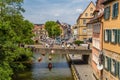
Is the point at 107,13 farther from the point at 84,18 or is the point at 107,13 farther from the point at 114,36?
the point at 84,18

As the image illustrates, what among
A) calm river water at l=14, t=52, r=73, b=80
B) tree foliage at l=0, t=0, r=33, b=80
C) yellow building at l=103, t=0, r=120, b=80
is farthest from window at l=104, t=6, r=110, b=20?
calm river water at l=14, t=52, r=73, b=80

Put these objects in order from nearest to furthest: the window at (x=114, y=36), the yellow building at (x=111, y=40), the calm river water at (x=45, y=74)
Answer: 1. the yellow building at (x=111, y=40)
2. the window at (x=114, y=36)
3. the calm river water at (x=45, y=74)

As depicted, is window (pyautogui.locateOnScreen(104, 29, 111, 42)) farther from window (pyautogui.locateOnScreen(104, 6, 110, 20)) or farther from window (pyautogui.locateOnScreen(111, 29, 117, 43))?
window (pyautogui.locateOnScreen(111, 29, 117, 43))

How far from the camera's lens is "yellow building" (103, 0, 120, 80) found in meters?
34.0

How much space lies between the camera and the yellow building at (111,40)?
112 ft

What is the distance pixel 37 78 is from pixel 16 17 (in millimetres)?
11376

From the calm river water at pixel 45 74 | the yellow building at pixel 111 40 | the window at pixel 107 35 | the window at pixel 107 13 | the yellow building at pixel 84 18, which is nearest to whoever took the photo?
the yellow building at pixel 111 40

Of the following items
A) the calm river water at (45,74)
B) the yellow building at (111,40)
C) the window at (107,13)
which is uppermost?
the window at (107,13)

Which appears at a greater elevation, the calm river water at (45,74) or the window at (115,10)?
the window at (115,10)

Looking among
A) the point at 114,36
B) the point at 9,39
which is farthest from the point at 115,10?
the point at 9,39

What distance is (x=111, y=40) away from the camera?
3734 centimetres

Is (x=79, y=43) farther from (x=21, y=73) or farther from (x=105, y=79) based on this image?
(x=105, y=79)

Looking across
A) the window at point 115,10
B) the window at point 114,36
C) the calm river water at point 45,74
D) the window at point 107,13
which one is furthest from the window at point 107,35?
the calm river water at point 45,74

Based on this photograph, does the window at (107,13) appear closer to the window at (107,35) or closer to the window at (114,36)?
the window at (107,35)
